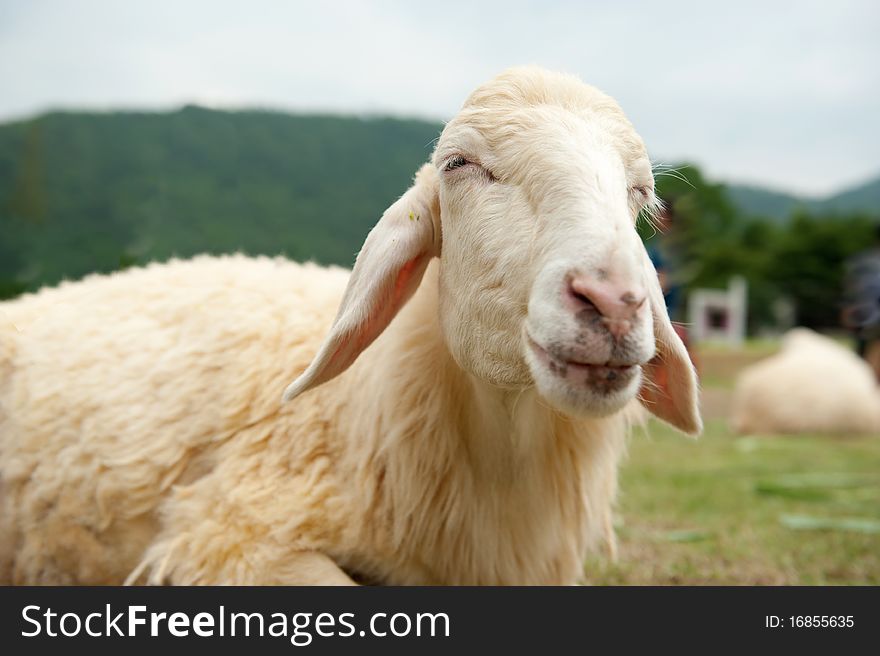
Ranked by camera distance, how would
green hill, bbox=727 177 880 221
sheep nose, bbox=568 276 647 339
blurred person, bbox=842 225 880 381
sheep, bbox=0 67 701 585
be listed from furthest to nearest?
green hill, bbox=727 177 880 221 → blurred person, bbox=842 225 880 381 → sheep, bbox=0 67 701 585 → sheep nose, bbox=568 276 647 339

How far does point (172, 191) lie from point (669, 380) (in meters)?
4.43

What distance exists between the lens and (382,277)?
2617 mm

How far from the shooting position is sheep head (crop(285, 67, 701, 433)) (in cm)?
205

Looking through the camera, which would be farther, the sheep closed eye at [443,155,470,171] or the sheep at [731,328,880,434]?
the sheep at [731,328,880,434]

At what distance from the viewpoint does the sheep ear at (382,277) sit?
2596 millimetres

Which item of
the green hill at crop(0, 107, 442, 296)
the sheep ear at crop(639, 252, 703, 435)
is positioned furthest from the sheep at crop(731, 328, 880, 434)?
the sheep ear at crop(639, 252, 703, 435)

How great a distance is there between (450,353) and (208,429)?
39.2 inches

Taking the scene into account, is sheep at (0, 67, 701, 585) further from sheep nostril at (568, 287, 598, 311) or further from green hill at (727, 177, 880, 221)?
green hill at (727, 177, 880, 221)

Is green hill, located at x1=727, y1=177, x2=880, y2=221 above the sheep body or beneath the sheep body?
above

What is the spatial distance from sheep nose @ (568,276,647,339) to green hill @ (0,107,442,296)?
3.67 ft

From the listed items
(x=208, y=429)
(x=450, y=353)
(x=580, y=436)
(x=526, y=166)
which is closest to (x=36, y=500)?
(x=208, y=429)

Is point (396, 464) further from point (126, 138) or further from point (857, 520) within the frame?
point (126, 138)

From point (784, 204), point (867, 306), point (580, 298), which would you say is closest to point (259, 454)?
point (580, 298)

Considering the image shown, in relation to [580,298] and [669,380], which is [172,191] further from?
[580,298]
